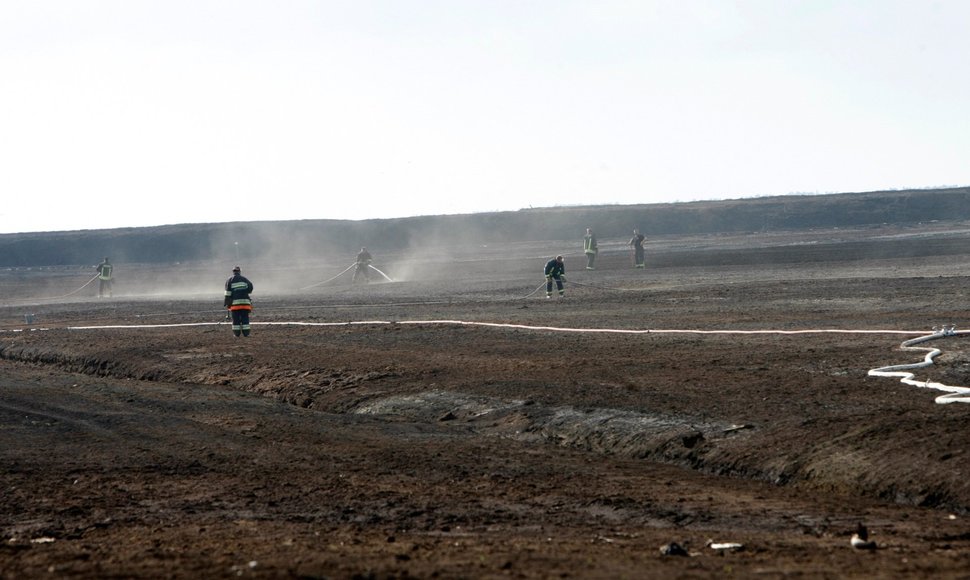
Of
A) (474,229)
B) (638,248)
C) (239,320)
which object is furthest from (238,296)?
(474,229)

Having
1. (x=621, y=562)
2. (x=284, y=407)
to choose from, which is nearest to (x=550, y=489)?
(x=621, y=562)

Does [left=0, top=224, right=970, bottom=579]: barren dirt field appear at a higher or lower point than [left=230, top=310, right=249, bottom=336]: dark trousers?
lower

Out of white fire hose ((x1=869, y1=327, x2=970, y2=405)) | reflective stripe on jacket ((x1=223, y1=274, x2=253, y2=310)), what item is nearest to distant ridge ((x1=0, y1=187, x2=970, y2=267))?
reflective stripe on jacket ((x1=223, y1=274, x2=253, y2=310))

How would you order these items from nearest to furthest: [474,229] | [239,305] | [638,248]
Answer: [239,305]
[638,248]
[474,229]

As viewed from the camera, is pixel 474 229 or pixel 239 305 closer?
pixel 239 305

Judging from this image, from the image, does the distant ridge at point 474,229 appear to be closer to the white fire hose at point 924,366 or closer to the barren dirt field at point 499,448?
the barren dirt field at point 499,448

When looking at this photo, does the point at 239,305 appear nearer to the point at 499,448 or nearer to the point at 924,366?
the point at 499,448

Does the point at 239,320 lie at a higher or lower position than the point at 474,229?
lower

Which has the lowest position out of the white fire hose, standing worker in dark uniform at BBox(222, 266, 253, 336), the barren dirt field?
the barren dirt field

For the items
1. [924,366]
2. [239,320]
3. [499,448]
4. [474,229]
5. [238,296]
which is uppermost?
[238,296]

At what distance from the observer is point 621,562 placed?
7.50 m

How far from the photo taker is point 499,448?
43.6 ft

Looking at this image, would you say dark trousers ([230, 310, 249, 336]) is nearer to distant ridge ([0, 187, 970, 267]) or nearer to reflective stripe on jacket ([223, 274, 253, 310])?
reflective stripe on jacket ([223, 274, 253, 310])

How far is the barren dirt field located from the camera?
26.6ft
